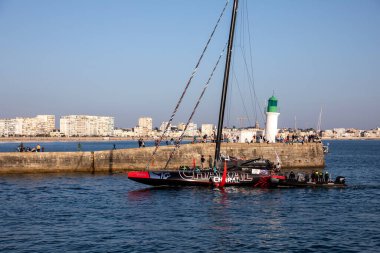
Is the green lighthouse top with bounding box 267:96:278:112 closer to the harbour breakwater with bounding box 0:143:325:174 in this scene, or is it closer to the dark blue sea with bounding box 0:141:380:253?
the harbour breakwater with bounding box 0:143:325:174

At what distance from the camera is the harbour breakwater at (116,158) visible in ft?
152

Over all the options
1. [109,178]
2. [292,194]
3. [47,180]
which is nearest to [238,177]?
[292,194]

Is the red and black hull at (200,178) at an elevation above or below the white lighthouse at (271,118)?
below

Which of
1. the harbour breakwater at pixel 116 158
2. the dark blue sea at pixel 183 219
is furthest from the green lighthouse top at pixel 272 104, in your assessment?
the dark blue sea at pixel 183 219

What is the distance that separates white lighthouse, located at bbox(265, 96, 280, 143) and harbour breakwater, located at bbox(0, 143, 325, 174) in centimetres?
601

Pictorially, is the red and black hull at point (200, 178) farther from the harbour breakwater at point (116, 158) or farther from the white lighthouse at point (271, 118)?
the white lighthouse at point (271, 118)

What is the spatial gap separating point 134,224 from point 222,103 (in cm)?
1778

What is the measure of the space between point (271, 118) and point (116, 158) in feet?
77.9

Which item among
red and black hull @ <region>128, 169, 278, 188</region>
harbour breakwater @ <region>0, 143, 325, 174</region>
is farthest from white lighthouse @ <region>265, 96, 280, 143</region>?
red and black hull @ <region>128, 169, 278, 188</region>

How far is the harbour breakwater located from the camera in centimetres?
4647

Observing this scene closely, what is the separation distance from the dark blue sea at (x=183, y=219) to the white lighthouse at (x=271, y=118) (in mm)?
24654

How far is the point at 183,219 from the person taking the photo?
2533cm

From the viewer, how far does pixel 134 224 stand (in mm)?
24000

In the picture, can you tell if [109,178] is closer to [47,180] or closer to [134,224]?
[47,180]
